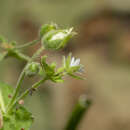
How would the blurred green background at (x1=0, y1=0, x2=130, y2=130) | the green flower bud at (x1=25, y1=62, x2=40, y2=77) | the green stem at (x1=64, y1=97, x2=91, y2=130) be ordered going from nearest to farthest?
the green flower bud at (x1=25, y1=62, x2=40, y2=77)
the green stem at (x1=64, y1=97, x2=91, y2=130)
the blurred green background at (x1=0, y1=0, x2=130, y2=130)

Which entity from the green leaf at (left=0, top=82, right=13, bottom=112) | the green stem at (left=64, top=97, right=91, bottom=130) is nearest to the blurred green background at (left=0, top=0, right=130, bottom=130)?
the green stem at (left=64, top=97, right=91, bottom=130)

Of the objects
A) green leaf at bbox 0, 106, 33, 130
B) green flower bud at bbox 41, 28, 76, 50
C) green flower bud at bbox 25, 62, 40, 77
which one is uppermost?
green flower bud at bbox 41, 28, 76, 50

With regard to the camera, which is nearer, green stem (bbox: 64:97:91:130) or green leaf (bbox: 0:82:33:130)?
green leaf (bbox: 0:82:33:130)

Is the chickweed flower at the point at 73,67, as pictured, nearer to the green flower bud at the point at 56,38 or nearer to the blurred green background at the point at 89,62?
the green flower bud at the point at 56,38

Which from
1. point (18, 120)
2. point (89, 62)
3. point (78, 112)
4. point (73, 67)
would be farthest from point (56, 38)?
point (89, 62)

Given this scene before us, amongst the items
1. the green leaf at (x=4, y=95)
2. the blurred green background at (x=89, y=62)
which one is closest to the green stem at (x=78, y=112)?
the green leaf at (x=4, y=95)

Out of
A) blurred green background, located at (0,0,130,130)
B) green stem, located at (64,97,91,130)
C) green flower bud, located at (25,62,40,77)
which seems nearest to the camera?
green flower bud, located at (25,62,40,77)

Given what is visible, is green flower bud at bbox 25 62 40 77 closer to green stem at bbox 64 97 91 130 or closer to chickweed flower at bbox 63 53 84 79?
chickweed flower at bbox 63 53 84 79
